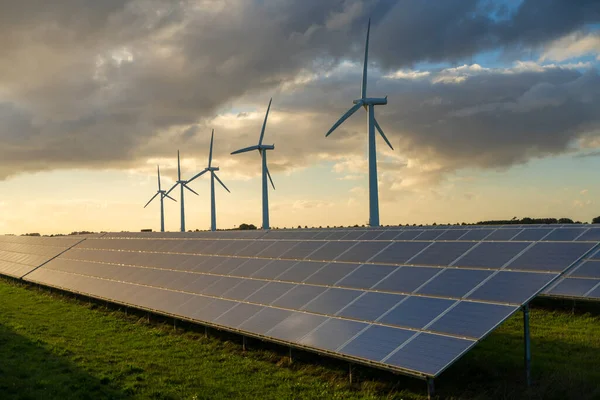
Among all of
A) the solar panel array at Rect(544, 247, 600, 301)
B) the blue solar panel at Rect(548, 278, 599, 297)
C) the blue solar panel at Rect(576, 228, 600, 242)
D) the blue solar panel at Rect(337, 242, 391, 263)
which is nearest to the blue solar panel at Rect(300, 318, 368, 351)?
the blue solar panel at Rect(337, 242, 391, 263)

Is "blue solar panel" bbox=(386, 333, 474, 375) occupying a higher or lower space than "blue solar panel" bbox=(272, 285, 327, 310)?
lower

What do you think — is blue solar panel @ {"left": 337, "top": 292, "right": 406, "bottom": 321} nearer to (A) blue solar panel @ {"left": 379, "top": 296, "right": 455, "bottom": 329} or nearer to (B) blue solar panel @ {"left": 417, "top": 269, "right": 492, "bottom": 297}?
(A) blue solar panel @ {"left": 379, "top": 296, "right": 455, "bottom": 329}

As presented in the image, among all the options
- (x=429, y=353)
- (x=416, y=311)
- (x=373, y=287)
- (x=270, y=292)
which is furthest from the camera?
(x=270, y=292)

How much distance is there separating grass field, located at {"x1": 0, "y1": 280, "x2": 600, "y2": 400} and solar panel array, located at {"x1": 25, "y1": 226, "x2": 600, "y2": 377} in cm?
128

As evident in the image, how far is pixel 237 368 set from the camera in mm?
22422

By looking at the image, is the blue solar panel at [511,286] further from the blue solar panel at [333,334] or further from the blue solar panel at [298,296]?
the blue solar panel at [298,296]

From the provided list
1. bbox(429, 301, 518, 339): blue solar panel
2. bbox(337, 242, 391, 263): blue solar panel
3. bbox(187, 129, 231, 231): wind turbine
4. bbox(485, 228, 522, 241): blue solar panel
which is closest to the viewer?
bbox(429, 301, 518, 339): blue solar panel

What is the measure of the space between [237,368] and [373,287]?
6416 millimetres

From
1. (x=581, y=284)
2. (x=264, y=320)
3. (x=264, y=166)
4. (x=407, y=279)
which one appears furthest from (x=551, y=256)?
(x=264, y=166)

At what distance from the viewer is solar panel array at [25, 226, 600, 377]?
18181 millimetres

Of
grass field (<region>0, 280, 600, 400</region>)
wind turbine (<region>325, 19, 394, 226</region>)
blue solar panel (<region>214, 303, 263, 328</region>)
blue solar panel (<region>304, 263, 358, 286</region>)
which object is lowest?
grass field (<region>0, 280, 600, 400</region>)

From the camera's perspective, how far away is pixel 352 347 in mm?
18953

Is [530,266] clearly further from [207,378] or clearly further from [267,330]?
[207,378]

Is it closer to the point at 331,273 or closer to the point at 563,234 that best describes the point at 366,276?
the point at 331,273
